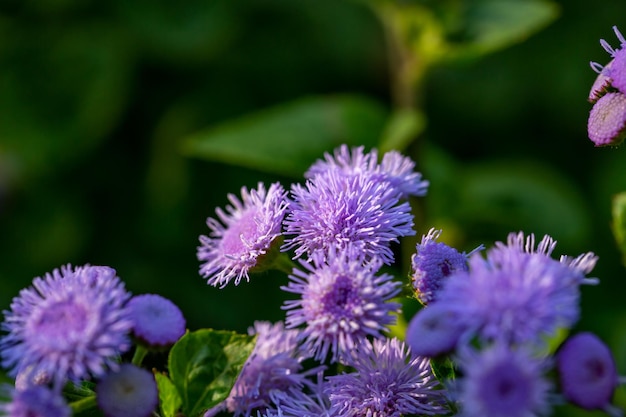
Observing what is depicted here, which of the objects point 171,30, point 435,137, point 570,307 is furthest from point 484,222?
point 570,307

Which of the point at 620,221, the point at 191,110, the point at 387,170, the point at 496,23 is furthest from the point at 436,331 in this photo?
the point at 191,110

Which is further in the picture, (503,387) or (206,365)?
(206,365)

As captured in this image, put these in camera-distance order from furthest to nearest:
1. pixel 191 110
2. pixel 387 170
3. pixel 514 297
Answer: pixel 191 110 → pixel 387 170 → pixel 514 297

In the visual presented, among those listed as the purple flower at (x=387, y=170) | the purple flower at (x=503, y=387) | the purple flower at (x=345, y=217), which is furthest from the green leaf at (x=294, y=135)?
the purple flower at (x=503, y=387)

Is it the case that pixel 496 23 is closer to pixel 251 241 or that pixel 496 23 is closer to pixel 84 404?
pixel 251 241

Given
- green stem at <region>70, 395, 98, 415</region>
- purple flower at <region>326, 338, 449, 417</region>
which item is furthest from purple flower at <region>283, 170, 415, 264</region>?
green stem at <region>70, 395, 98, 415</region>
